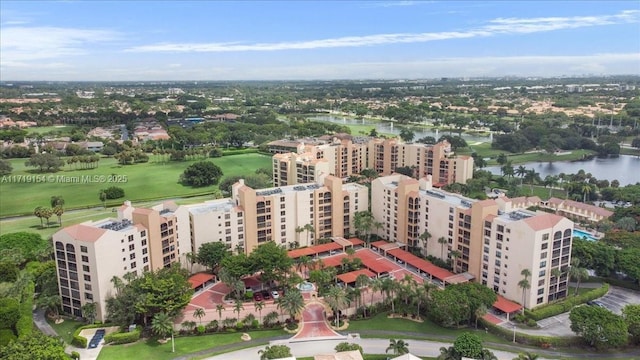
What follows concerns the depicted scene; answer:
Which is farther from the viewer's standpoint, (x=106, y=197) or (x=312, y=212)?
(x=106, y=197)

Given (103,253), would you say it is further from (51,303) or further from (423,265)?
(423,265)

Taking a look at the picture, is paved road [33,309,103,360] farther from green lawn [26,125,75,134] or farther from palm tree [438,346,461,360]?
green lawn [26,125,75,134]

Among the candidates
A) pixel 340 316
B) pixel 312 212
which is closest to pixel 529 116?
pixel 312 212

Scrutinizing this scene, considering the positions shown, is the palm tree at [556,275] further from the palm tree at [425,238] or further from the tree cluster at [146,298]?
the tree cluster at [146,298]

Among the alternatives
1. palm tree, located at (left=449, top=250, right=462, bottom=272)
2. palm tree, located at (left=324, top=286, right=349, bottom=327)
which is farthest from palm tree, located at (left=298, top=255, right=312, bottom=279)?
palm tree, located at (left=449, top=250, right=462, bottom=272)

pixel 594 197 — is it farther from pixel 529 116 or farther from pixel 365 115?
pixel 365 115

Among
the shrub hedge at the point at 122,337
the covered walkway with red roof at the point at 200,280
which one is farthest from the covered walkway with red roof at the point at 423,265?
the shrub hedge at the point at 122,337

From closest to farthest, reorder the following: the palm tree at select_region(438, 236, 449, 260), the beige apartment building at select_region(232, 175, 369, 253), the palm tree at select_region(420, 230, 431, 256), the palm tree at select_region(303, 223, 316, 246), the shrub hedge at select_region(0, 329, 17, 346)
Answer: the shrub hedge at select_region(0, 329, 17, 346), the palm tree at select_region(438, 236, 449, 260), the palm tree at select_region(420, 230, 431, 256), the beige apartment building at select_region(232, 175, 369, 253), the palm tree at select_region(303, 223, 316, 246)
